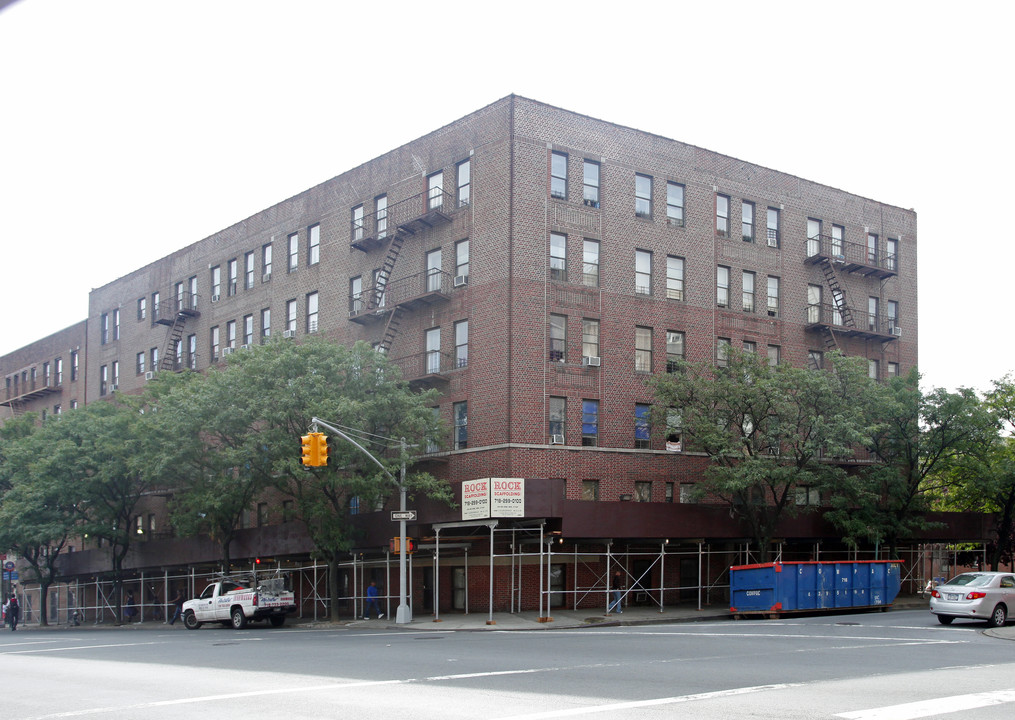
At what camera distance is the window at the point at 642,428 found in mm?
43750

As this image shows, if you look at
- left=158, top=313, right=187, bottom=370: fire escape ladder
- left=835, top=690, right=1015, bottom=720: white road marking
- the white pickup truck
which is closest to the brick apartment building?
the white pickup truck

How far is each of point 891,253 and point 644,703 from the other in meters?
45.9

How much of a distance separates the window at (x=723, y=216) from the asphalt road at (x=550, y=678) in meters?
24.0

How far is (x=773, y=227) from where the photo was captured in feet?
163

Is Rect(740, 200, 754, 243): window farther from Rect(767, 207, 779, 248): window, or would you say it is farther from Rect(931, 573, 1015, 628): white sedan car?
Rect(931, 573, 1015, 628): white sedan car

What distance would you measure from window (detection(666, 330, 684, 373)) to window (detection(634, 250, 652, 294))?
2.14 metres

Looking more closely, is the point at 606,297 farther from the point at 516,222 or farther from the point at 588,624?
the point at 588,624

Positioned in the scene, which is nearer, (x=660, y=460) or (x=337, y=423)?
(x=337, y=423)

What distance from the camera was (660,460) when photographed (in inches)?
1738

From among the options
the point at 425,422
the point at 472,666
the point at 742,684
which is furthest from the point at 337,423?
the point at 742,684

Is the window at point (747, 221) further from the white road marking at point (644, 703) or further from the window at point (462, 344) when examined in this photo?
the white road marking at point (644, 703)

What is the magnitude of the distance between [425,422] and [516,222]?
337 inches

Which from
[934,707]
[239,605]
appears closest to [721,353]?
[239,605]

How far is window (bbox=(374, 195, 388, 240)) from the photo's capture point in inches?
1882
